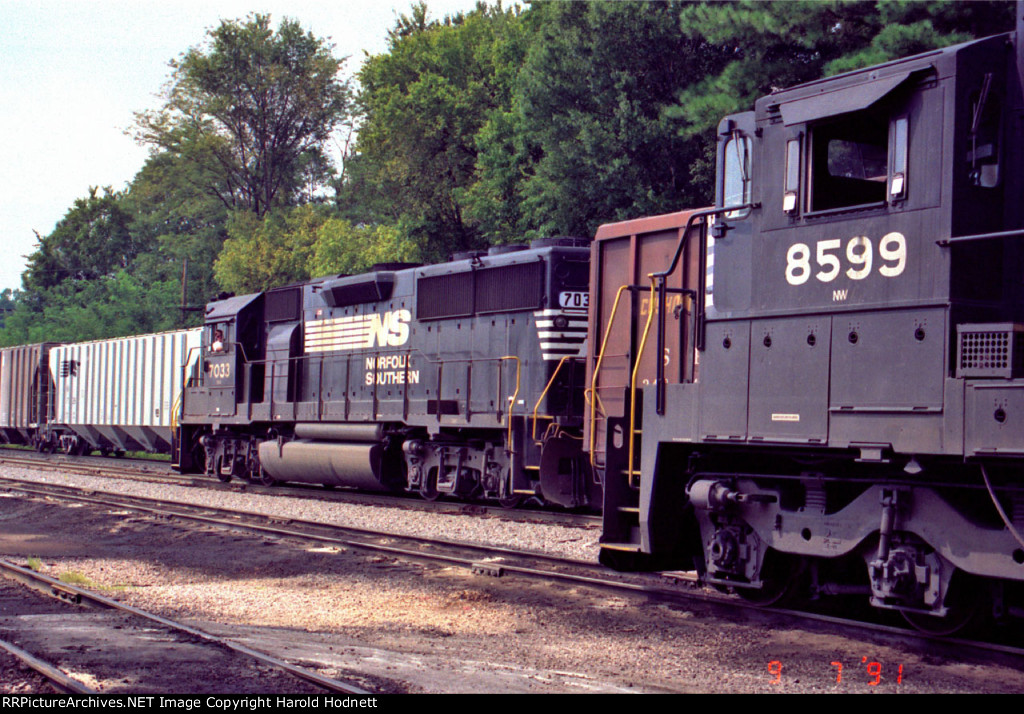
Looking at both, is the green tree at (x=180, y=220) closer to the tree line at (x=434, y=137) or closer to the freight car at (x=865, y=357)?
the tree line at (x=434, y=137)

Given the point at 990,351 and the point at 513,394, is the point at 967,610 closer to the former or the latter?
the point at 990,351

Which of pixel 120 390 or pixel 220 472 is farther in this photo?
pixel 120 390

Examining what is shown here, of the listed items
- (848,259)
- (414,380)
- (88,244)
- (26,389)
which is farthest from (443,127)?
(88,244)

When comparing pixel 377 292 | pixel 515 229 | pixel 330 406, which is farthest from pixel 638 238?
pixel 515 229

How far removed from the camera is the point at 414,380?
17.4 meters

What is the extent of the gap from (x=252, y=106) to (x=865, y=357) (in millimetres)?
55426

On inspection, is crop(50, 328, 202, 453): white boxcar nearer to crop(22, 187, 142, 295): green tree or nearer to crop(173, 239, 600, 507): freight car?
crop(173, 239, 600, 507): freight car

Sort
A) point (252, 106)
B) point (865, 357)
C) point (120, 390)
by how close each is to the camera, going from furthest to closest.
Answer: point (252, 106), point (120, 390), point (865, 357)

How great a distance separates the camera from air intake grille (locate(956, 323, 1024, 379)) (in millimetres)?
5785

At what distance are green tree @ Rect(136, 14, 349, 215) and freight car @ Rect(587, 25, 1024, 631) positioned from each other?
52794 millimetres

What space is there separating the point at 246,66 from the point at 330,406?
43479 millimetres

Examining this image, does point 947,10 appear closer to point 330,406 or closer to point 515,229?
point 330,406
